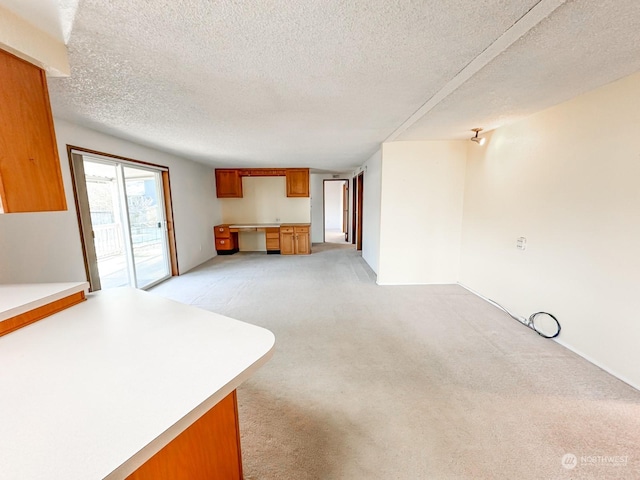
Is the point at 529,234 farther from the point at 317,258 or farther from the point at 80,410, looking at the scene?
the point at 317,258

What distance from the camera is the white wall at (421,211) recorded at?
3760 millimetres

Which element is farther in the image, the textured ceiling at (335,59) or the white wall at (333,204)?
the white wall at (333,204)

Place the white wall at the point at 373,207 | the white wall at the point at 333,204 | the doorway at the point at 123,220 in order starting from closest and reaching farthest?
the doorway at the point at 123,220 → the white wall at the point at 373,207 → the white wall at the point at 333,204

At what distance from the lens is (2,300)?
117 cm

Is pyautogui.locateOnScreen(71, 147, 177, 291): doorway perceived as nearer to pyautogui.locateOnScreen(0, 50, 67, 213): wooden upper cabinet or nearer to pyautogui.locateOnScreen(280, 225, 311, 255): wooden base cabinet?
pyautogui.locateOnScreen(0, 50, 67, 213): wooden upper cabinet

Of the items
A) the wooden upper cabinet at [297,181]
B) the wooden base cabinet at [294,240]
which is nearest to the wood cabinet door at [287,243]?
the wooden base cabinet at [294,240]

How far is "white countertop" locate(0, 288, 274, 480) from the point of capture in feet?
1.80

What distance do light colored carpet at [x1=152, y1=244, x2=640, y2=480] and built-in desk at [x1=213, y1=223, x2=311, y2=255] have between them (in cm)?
332

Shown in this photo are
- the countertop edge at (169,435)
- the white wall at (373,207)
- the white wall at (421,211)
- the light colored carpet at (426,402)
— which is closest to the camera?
the countertop edge at (169,435)

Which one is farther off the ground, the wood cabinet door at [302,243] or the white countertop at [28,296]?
the white countertop at [28,296]

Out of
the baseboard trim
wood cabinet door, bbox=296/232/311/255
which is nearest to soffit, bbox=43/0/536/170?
the baseboard trim

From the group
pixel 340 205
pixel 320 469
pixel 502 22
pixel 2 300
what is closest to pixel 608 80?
pixel 502 22

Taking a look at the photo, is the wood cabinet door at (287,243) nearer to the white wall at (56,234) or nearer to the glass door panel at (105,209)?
the white wall at (56,234)

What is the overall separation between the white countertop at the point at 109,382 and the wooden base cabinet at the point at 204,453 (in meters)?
0.21
